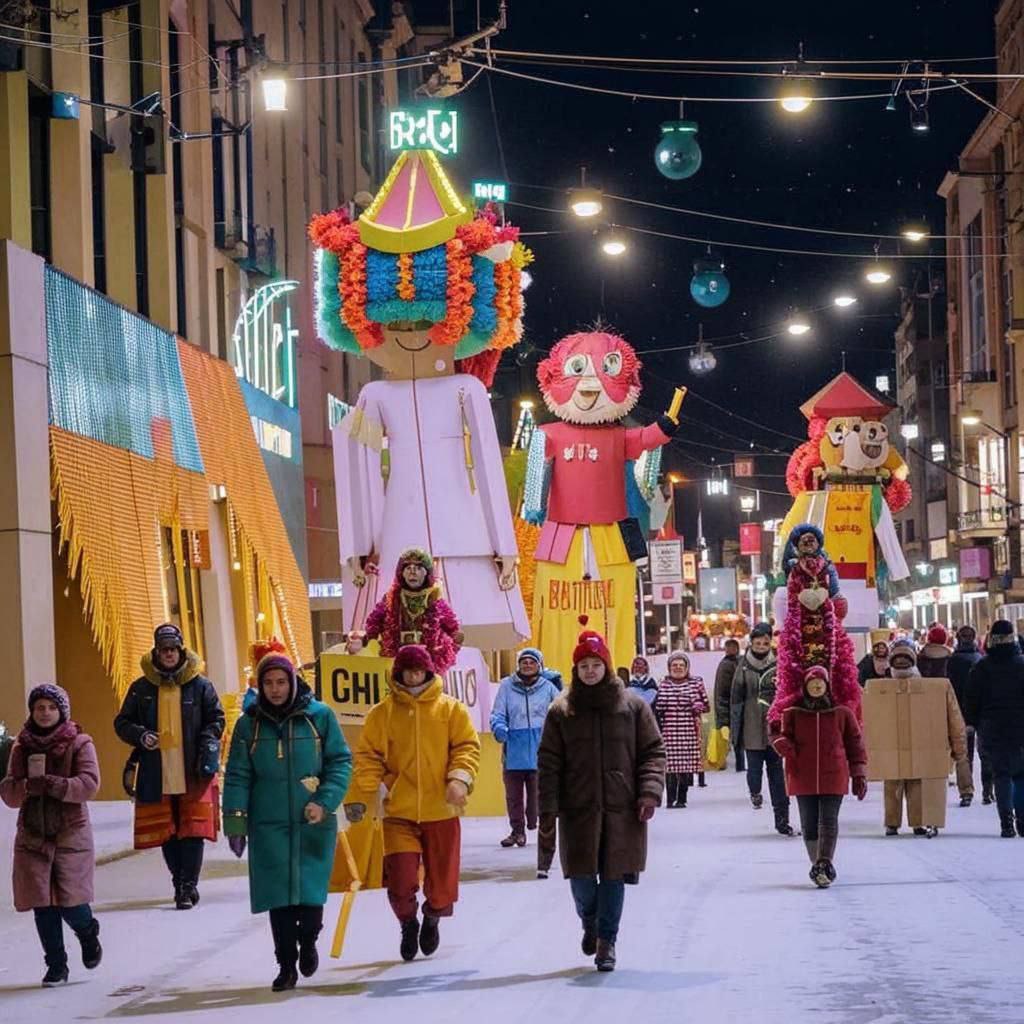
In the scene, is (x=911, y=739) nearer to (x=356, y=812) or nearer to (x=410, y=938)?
(x=410, y=938)

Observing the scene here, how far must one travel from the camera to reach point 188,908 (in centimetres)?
1381

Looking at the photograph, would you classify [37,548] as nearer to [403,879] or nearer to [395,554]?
[395,554]

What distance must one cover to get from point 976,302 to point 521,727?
62.6 metres

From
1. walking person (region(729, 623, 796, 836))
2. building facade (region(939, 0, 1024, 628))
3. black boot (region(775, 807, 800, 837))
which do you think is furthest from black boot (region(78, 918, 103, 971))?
building facade (region(939, 0, 1024, 628))

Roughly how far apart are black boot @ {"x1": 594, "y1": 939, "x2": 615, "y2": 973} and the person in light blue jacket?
7006mm

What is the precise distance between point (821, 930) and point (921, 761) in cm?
654

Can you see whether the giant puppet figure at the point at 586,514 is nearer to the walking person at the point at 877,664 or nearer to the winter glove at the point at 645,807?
the walking person at the point at 877,664

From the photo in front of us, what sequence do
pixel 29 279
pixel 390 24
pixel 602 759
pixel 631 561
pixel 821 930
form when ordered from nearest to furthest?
pixel 602 759 < pixel 821 930 < pixel 29 279 < pixel 631 561 < pixel 390 24

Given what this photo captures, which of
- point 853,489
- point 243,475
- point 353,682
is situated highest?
point 243,475

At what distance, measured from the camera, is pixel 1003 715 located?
17891mm

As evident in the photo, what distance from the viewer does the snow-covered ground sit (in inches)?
363

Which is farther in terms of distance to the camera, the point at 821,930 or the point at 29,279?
the point at 29,279

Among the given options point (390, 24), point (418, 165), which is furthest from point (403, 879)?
point (390, 24)

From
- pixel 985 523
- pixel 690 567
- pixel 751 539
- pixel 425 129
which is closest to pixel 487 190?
pixel 425 129
